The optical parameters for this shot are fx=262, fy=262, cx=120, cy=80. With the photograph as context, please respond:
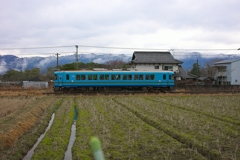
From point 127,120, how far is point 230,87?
2537 centimetres

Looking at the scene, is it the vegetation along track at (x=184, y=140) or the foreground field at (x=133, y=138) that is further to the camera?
the foreground field at (x=133, y=138)

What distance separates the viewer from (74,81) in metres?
27.0

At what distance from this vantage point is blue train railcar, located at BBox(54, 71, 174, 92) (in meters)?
27.1

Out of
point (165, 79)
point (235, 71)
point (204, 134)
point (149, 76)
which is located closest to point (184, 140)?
point (204, 134)

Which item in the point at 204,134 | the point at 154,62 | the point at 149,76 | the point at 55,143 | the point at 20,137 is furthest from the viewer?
the point at 154,62

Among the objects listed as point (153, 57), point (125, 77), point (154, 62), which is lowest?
point (125, 77)

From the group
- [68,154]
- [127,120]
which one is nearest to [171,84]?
[127,120]

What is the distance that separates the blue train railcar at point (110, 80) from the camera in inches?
1065

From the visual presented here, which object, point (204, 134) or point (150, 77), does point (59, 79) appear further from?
point (204, 134)

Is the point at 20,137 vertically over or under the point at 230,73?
under

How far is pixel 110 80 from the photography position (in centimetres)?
2762

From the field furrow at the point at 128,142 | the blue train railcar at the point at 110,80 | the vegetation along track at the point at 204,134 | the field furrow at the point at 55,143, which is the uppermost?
the blue train railcar at the point at 110,80

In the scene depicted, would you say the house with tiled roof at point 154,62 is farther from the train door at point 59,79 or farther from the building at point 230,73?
the train door at point 59,79

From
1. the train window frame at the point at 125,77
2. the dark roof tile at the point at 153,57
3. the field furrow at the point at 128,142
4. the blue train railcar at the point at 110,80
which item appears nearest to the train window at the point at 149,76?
the blue train railcar at the point at 110,80
